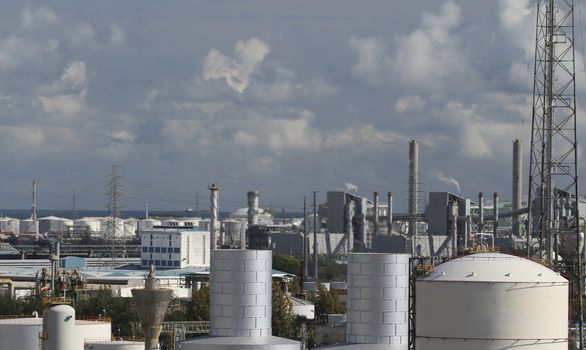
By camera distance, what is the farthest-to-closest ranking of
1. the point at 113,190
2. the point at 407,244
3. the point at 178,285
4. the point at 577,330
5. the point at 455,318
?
the point at 113,190 < the point at 407,244 < the point at 178,285 < the point at 577,330 < the point at 455,318

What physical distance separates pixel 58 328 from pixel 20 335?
25.0 feet

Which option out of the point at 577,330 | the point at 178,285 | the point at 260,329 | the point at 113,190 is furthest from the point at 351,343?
the point at 113,190

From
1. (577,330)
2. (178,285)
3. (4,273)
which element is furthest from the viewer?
(4,273)

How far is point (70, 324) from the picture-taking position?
5366cm

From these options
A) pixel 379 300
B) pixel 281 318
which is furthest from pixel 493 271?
pixel 281 318

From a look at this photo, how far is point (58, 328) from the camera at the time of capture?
175 feet

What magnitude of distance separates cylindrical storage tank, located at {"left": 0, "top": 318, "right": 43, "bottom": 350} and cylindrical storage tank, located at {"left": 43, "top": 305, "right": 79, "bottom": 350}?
6.13 meters

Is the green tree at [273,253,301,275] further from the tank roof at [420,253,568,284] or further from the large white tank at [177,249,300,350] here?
the tank roof at [420,253,568,284]

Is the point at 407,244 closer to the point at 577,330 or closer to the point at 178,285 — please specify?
the point at 178,285

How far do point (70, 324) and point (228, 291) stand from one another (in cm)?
638

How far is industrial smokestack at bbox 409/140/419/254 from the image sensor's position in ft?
544

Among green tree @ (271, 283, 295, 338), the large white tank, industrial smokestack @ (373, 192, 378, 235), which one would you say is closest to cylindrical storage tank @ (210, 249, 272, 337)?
the large white tank

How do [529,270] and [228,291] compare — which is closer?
[529,270]

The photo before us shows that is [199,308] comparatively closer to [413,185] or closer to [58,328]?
[58,328]
